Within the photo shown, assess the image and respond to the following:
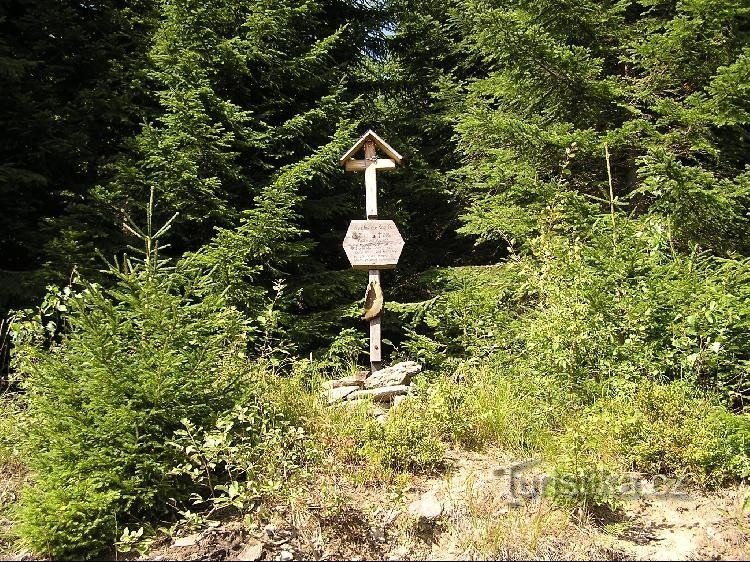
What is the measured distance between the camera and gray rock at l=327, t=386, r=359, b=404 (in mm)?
4499

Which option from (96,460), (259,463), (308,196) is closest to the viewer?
(96,460)

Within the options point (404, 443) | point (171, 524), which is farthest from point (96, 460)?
point (404, 443)

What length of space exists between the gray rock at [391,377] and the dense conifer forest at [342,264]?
13 cm

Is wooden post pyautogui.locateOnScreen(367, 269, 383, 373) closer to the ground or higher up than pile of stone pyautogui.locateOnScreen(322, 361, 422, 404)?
higher up

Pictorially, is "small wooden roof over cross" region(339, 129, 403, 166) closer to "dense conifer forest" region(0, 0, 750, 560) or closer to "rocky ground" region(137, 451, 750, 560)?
"dense conifer forest" region(0, 0, 750, 560)

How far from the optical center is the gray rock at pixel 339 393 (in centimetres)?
450

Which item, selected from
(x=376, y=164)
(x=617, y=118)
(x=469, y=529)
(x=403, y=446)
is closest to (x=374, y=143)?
(x=376, y=164)

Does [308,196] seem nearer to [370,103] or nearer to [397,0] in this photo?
[370,103]

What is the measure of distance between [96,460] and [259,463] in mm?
975

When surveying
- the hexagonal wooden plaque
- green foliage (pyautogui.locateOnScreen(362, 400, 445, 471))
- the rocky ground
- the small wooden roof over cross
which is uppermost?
the small wooden roof over cross

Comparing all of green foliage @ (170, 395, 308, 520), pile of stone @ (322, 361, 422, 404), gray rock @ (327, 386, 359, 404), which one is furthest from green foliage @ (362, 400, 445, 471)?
gray rock @ (327, 386, 359, 404)

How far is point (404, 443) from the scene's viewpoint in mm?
3689

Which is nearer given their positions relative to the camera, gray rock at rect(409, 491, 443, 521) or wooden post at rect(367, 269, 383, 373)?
gray rock at rect(409, 491, 443, 521)

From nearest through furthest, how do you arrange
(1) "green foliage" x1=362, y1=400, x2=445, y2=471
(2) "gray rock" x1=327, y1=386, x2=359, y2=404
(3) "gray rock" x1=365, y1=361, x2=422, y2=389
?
1. (1) "green foliage" x1=362, y1=400, x2=445, y2=471
2. (2) "gray rock" x1=327, y1=386, x2=359, y2=404
3. (3) "gray rock" x1=365, y1=361, x2=422, y2=389
